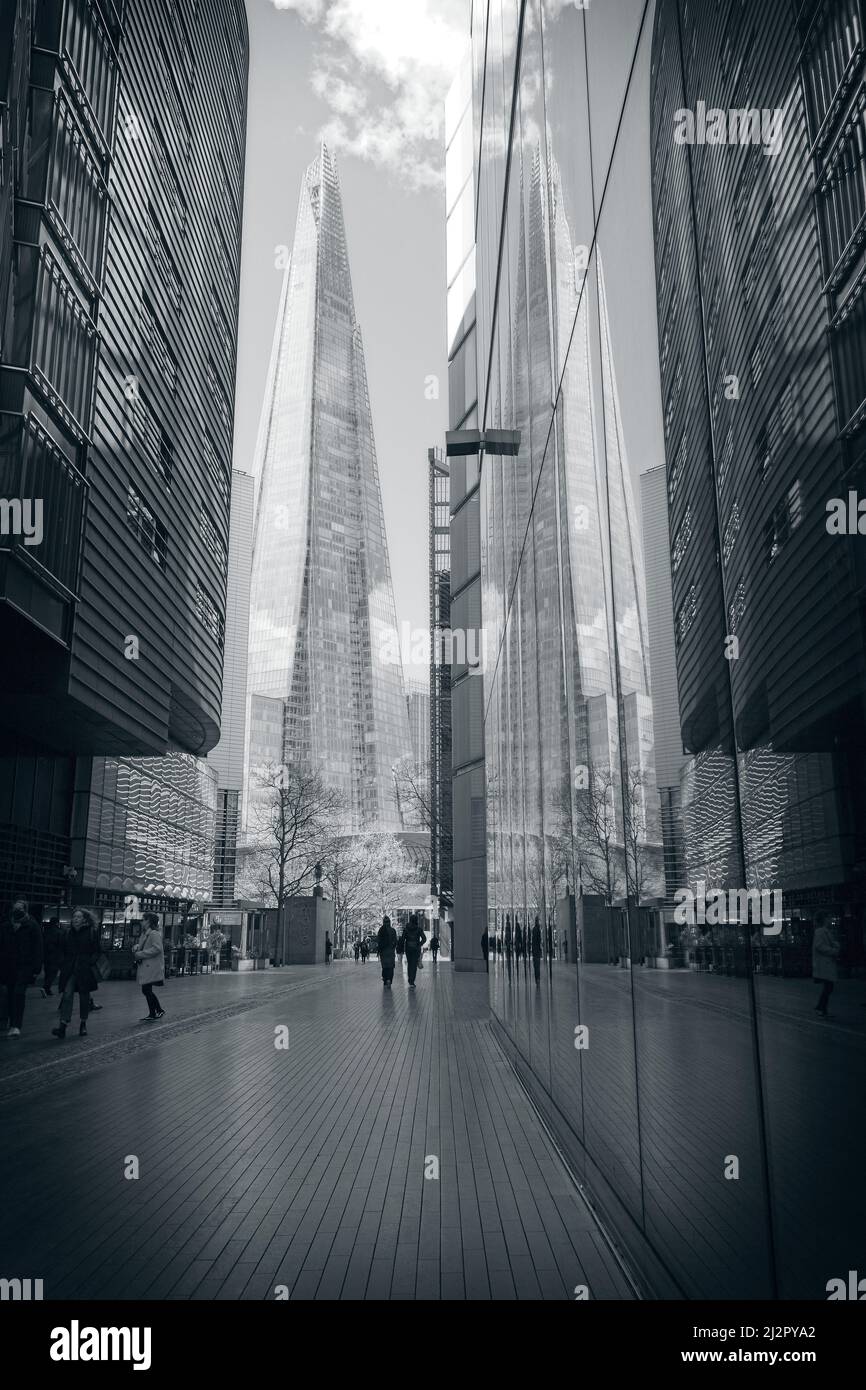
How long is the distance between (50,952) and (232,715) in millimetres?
84481

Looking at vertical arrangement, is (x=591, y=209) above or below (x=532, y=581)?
Answer: above

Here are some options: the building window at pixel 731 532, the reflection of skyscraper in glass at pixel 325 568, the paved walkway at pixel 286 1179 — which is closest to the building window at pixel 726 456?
the building window at pixel 731 532

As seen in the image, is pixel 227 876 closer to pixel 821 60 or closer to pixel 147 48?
pixel 147 48

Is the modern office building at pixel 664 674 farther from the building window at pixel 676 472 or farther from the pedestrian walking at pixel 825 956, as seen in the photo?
the pedestrian walking at pixel 825 956

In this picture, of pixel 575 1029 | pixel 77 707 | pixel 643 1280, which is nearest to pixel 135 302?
pixel 77 707

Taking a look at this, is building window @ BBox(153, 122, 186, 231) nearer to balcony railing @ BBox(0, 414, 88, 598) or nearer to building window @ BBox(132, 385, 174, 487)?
building window @ BBox(132, 385, 174, 487)

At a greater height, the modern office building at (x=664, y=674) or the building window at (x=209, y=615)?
the building window at (x=209, y=615)

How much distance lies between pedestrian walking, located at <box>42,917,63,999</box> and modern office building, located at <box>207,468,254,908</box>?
9.23 m

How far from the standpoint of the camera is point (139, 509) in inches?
798

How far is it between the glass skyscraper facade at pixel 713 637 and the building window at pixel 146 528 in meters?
13.4

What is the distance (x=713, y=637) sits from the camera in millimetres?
3377

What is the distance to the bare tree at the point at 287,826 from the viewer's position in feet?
161

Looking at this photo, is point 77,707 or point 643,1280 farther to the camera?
point 77,707

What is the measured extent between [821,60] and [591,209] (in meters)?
4.13
